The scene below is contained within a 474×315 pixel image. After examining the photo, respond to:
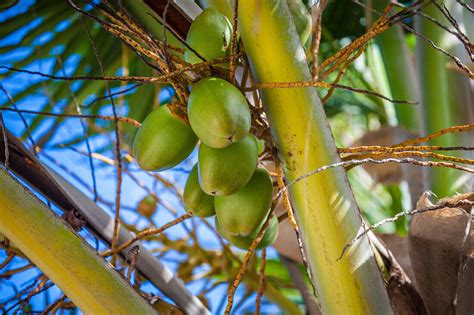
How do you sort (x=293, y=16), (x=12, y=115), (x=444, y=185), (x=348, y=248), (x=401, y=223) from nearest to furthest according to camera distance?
(x=348, y=248) < (x=293, y=16) < (x=444, y=185) < (x=12, y=115) < (x=401, y=223)

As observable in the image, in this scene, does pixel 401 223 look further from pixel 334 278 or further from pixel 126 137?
pixel 334 278

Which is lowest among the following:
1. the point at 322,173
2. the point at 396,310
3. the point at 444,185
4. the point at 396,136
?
the point at 396,310

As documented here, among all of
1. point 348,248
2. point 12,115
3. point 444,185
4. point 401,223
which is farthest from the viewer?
point 401,223

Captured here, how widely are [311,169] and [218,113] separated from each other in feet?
0.40

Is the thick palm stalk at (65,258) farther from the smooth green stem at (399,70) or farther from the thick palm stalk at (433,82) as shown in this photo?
the smooth green stem at (399,70)

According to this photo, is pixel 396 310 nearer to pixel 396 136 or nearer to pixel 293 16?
pixel 293 16

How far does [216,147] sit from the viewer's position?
27.5 inches

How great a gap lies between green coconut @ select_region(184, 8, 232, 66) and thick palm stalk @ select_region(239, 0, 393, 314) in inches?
0.9

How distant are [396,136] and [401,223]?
1.63 ft

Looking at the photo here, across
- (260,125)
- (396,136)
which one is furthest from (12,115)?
(260,125)

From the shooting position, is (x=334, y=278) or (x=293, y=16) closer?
(x=334, y=278)

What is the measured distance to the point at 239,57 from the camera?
30.4 inches

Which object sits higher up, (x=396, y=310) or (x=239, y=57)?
(x=239, y=57)

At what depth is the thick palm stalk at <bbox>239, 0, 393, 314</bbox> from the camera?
69cm
